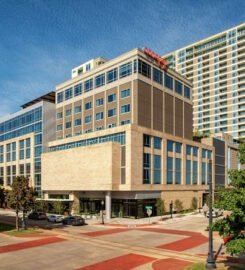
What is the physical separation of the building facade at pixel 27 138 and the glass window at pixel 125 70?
25.0 meters

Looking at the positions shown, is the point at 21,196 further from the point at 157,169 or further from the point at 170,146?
the point at 170,146

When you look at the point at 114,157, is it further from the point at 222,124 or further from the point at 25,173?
the point at 222,124

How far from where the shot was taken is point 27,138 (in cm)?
8588

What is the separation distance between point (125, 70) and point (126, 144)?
16.8 m

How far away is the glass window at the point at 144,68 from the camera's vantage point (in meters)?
63.7

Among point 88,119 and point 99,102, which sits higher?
point 99,102

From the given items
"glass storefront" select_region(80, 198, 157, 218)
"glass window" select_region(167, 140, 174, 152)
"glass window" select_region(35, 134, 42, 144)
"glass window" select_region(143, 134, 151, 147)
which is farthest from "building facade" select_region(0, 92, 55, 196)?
"glass window" select_region(167, 140, 174, 152)

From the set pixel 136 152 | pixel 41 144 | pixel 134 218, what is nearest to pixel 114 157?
pixel 136 152

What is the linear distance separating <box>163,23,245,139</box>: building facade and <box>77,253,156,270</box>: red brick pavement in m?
117

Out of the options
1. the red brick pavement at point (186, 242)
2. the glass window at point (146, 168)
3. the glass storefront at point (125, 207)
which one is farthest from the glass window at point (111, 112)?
the red brick pavement at point (186, 242)

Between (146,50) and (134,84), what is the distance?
8.09 meters

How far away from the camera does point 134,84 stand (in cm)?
6269

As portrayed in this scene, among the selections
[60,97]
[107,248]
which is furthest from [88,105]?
[107,248]

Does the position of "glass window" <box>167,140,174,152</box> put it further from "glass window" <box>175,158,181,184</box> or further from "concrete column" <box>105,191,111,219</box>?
"concrete column" <box>105,191,111,219</box>
